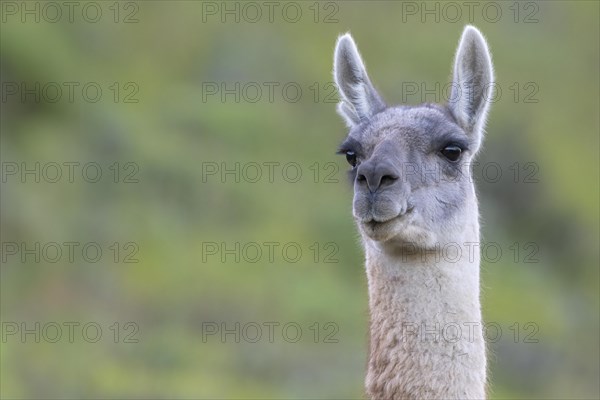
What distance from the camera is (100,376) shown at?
58.6 ft

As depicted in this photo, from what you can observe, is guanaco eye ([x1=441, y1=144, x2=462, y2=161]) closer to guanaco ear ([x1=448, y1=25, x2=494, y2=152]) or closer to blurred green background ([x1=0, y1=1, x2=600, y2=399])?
guanaco ear ([x1=448, y1=25, x2=494, y2=152])

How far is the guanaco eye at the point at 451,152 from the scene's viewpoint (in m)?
7.05

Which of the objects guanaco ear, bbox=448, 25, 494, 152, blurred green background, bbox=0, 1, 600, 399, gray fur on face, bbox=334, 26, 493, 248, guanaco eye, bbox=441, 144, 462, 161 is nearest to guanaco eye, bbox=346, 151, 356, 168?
gray fur on face, bbox=334, 26, 493, 248

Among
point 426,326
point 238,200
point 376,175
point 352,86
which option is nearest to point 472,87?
point 352,86

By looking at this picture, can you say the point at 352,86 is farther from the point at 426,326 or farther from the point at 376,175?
the point at 426,326

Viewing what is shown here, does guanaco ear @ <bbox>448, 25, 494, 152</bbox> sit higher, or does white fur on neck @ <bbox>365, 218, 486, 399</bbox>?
guanaco ear @ <bbox>448, 25, 494, 152</bbox>

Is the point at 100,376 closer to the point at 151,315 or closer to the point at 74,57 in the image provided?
the point at 151,315

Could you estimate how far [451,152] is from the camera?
706 centimetres

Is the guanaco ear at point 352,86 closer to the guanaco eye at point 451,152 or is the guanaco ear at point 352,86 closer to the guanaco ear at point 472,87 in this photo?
the guanaco ear at point 472,87

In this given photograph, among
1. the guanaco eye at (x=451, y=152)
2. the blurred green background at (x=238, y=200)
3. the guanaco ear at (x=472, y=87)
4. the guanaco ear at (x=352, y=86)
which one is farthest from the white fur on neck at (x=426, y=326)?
the blurred green background at (x=238, y=200)

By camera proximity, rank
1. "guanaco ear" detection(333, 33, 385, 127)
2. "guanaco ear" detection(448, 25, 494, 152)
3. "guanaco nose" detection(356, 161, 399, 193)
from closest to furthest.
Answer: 1. "guanaco nose" detection(356, 161, 399, 193)
2. "guanaco ear" detection(448, 25, 494, 152)
3. "guanaco ear" detection(333, 33, 385, 127)

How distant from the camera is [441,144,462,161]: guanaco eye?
278 inches

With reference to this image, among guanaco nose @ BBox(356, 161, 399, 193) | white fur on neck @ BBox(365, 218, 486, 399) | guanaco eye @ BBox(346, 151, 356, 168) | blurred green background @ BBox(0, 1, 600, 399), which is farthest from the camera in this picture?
blurred green background @ BBox(0, 1, 600, 399)

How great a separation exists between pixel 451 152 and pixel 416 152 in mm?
252
